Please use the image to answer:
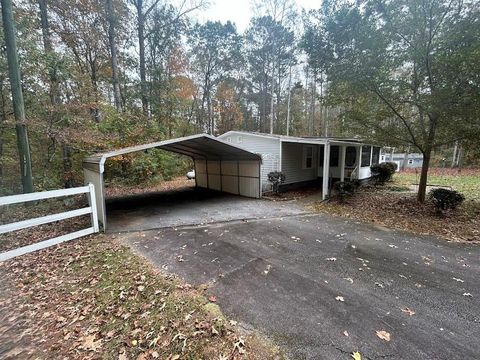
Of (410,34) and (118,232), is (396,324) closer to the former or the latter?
(118,232)

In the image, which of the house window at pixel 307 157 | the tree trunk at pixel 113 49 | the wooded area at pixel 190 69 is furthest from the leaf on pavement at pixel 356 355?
the tree trunk at pixel 113 49

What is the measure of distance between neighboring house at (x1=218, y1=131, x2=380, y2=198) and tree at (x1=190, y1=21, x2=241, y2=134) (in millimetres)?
10096

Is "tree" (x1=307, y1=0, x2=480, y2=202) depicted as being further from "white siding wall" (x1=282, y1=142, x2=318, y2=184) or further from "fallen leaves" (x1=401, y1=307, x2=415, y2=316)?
"fallen leaves" (x1=401, y1=307, x2=415, y2=316)

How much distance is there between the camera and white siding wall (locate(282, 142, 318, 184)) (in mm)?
12753

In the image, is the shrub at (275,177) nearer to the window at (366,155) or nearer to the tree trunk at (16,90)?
the window at (366,155)

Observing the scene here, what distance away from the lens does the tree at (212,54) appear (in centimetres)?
1978

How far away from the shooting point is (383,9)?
718 centimetres

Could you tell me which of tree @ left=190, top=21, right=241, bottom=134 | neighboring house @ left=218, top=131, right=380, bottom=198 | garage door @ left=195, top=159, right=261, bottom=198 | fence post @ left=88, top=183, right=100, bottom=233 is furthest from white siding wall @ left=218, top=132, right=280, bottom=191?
tree @ left=190, top=21, right=241, bottom=134

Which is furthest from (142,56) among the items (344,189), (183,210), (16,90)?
(344,189)

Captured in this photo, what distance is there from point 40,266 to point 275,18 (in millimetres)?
22412

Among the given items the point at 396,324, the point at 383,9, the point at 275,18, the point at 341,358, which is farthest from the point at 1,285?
the point at 275,18

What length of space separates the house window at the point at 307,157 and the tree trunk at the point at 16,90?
1262cm

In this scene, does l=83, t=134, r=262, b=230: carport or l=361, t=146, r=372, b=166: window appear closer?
l=83, t=134, r=262, b=230: carport

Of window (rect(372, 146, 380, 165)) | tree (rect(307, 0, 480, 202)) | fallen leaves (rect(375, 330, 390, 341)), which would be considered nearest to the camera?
fallen leaves (rect(375, 330, 390, 341))
